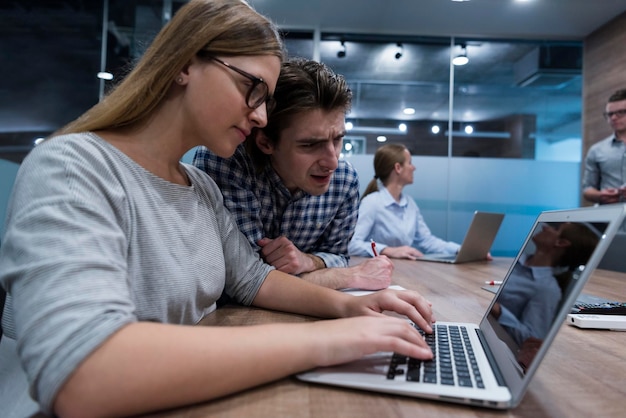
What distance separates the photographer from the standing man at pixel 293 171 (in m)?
1.19

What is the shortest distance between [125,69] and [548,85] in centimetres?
454

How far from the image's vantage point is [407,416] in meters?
0.46

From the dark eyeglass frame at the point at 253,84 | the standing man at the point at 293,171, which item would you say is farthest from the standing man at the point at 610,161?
the dark eyeglass frame at the point at 253,84

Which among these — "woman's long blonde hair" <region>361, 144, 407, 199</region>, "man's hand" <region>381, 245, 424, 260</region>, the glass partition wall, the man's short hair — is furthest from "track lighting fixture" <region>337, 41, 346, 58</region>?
the man's short hair

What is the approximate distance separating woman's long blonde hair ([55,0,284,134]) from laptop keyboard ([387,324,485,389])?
593mm

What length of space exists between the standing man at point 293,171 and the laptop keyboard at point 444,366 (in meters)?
0.55

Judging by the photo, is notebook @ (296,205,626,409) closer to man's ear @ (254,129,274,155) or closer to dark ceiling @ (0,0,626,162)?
man's ear @ (254,129,274,155)

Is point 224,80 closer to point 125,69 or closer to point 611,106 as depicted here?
point 125,69

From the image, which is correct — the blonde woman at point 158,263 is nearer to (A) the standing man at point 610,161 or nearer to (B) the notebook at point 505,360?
(B) the notebook at point 505,360

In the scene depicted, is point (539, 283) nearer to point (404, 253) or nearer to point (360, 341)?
point (360, 341)

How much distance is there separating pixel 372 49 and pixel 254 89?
3.98m

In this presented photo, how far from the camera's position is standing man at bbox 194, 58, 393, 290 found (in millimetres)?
1194

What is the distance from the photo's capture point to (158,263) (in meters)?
0.71

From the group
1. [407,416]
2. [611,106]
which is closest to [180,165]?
[407,416]
